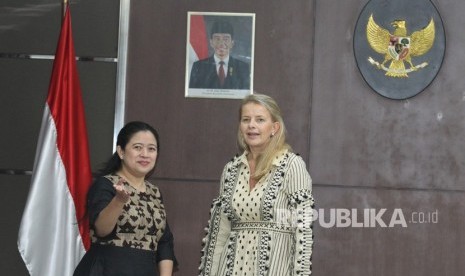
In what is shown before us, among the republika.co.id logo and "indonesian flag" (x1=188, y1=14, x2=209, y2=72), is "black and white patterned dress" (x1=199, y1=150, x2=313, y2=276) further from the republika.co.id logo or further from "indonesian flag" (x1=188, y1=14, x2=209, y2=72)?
"indonesian flag" (x1=188, y1=14, x2=209, y2=72)

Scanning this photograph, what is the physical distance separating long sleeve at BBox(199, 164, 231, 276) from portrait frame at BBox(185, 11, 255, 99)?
1.31 m

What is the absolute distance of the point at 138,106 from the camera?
5.62m

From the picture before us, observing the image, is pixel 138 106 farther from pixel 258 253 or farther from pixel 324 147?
pixel 258 253

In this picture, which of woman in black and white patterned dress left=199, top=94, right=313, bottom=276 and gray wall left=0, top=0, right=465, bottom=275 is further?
gray wall left=0, top=0, right=465, bottom=275

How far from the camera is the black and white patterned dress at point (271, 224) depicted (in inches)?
161

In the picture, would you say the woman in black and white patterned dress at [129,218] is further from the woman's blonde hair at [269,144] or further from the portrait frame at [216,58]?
the portrait frame at [216,58]

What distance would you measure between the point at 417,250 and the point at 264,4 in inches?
68.7

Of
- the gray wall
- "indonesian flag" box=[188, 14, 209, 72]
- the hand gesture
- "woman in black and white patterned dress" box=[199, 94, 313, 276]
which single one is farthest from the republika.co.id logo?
the hand gesture

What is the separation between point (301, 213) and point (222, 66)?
5.67 ft

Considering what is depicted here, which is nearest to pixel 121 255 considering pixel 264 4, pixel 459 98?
pixel 264 4

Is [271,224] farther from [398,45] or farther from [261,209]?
[398,45]

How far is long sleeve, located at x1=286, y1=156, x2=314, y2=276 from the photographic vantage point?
4039 millimetres

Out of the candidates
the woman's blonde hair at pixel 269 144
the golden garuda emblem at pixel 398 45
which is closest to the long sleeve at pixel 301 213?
the woman's blonde hair at pixel 269 144

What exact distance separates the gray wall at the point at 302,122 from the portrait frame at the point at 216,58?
49 millimetres
